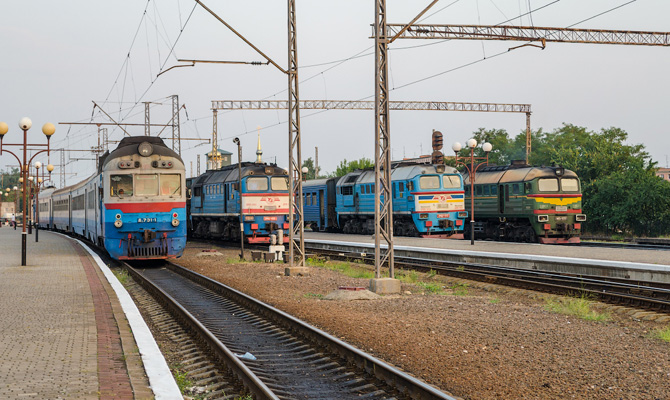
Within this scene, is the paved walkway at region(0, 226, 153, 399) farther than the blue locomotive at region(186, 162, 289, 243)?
No

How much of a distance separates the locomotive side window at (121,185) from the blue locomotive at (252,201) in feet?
26.4

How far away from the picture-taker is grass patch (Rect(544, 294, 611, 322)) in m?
12.5

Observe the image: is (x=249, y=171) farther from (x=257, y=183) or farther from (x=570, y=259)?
(x=570, y=259)

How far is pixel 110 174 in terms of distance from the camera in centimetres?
2247

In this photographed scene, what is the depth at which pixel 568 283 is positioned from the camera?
17.2 meters

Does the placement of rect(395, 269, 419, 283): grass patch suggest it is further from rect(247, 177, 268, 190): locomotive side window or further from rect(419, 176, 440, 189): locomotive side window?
rect(419, 176, 440, 189): locomotive side window

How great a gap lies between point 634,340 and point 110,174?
16.9 m

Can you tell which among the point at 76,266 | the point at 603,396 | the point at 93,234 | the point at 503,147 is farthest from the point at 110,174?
the point at 503,147

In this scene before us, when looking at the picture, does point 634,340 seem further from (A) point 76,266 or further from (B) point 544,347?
(A) point 76,266

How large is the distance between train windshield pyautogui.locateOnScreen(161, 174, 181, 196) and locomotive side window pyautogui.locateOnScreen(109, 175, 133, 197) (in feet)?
3.26

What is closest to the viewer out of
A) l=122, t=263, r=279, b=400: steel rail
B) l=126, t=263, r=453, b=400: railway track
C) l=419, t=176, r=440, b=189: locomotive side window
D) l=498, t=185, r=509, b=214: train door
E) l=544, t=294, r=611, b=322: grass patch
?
l=122, t=263, r=279, b=400: steel rail

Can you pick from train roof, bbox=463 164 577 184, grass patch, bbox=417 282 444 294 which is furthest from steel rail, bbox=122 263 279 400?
train roof, bbox=463 164 577 184

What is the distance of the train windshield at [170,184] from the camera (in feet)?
75.1

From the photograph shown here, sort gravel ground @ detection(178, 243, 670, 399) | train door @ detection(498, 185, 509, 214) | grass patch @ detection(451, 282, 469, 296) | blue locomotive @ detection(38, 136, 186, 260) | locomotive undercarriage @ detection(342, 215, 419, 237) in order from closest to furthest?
gravel ground @ detection(178, 243, 670, 399)
grass patch @ detection(451, 282, 469, 296)
blue locomotive @ detection(38, 136, 186, 260)
train door @ detection(498, 185, 509, 214)
locomotive undercarriage @ detection(342, 215, 419, 237)
